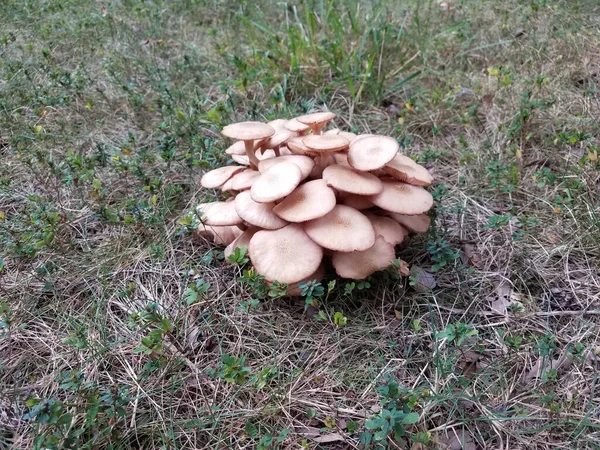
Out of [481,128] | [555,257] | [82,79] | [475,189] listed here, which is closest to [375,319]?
[555,257]

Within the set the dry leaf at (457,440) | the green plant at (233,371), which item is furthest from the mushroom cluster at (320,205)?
the dry leaf at (457,440)

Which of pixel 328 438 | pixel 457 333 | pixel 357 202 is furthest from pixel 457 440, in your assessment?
pixel 357 202

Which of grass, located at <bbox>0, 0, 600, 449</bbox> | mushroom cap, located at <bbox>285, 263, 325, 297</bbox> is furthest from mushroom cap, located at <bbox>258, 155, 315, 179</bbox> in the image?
grass, located at <bbox>0, 0, 600, 449</bbox>

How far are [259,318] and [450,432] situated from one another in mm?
1102

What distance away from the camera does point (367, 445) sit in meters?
1.80

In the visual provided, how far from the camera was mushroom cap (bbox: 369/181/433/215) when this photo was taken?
2316 millimetres

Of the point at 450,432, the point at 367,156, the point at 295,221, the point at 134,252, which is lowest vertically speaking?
the point at 450,432

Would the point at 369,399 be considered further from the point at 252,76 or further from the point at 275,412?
the point at 252,76

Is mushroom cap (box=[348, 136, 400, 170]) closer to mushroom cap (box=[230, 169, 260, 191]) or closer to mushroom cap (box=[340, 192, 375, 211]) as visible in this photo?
mushroom cap (box=[340, 192, 375, 211])

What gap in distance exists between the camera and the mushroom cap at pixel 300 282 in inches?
92.2

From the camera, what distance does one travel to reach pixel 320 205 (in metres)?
2.24

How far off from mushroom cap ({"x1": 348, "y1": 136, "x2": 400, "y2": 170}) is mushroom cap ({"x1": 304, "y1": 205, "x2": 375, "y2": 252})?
257 millimetres

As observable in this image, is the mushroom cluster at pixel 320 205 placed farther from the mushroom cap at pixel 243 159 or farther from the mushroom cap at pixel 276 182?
the mushroom cap at pixel 243 159

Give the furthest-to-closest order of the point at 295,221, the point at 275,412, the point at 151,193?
the point at 151,193 < the point at 295,221 < the point at 275,412
